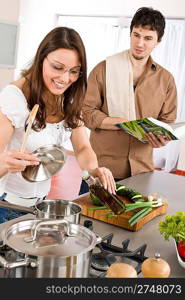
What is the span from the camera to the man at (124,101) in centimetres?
233

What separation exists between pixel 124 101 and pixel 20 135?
0.88 meters

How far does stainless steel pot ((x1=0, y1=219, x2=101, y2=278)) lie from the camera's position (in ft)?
2.99

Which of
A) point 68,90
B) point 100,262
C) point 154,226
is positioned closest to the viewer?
point 100,262

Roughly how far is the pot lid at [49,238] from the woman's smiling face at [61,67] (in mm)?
597

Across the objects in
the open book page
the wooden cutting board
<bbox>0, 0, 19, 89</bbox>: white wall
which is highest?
<bbox>0, 0, 19, 89</bbox>: white wall

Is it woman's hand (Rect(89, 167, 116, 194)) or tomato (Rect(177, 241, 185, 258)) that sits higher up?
woman's hand (Rect(89, 167, 116, 194))

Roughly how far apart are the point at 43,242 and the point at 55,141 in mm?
814

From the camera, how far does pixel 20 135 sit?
165 cm

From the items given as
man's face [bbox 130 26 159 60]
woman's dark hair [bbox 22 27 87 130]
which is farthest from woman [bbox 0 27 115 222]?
man's face [bbox 130 26 159 60]

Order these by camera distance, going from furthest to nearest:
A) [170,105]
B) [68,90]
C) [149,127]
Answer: [170,105] → [149,127] → [68,90]

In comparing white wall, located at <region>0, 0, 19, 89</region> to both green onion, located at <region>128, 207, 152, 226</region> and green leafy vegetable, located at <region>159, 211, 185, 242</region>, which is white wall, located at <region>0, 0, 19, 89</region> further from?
green leafy vegetable, located at <region>159, 211, 185, 242</region>

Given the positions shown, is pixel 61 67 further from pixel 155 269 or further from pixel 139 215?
pixel 155 269

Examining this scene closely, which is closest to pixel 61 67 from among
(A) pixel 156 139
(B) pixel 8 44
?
(A) pixel 156 139

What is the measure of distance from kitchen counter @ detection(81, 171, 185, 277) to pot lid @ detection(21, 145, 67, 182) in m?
0.24
